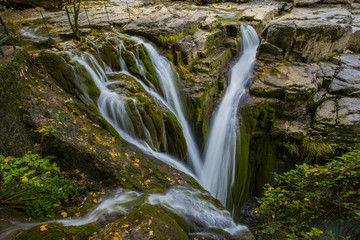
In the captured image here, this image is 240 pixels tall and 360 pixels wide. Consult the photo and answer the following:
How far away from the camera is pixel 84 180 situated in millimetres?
3740

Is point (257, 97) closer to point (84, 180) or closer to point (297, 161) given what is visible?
point (297, 161)

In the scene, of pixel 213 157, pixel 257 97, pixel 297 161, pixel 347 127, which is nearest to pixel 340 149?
pixel 347 127

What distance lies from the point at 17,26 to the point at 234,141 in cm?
1140

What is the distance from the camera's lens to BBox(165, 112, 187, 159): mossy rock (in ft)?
21.5

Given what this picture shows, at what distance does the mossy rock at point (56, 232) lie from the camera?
2.30m

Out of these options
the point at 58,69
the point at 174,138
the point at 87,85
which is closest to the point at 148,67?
the point at 87,85

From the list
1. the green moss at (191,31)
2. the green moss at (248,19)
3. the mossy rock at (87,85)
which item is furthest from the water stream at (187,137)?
the green moss at (191,31)

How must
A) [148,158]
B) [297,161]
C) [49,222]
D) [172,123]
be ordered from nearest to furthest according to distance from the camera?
[49,222]
[148,158]
[172,123]
[297,161]

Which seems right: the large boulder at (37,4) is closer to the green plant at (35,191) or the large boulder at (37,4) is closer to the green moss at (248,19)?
the green moss at (248,19)

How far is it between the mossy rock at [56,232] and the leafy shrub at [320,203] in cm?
339

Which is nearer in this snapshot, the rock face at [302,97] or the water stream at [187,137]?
the water stream at [187,137]

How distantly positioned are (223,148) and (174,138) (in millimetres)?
2400

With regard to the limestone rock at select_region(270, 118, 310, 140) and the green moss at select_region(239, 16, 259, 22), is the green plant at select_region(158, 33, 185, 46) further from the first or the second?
the green moss at select_region(239, 16, 259, 22)

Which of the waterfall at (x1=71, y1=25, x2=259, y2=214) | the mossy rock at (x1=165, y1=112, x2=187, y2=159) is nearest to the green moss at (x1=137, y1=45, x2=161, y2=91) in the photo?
the waterfall at (x1=71, y1=25, x2=259, y2=214)
